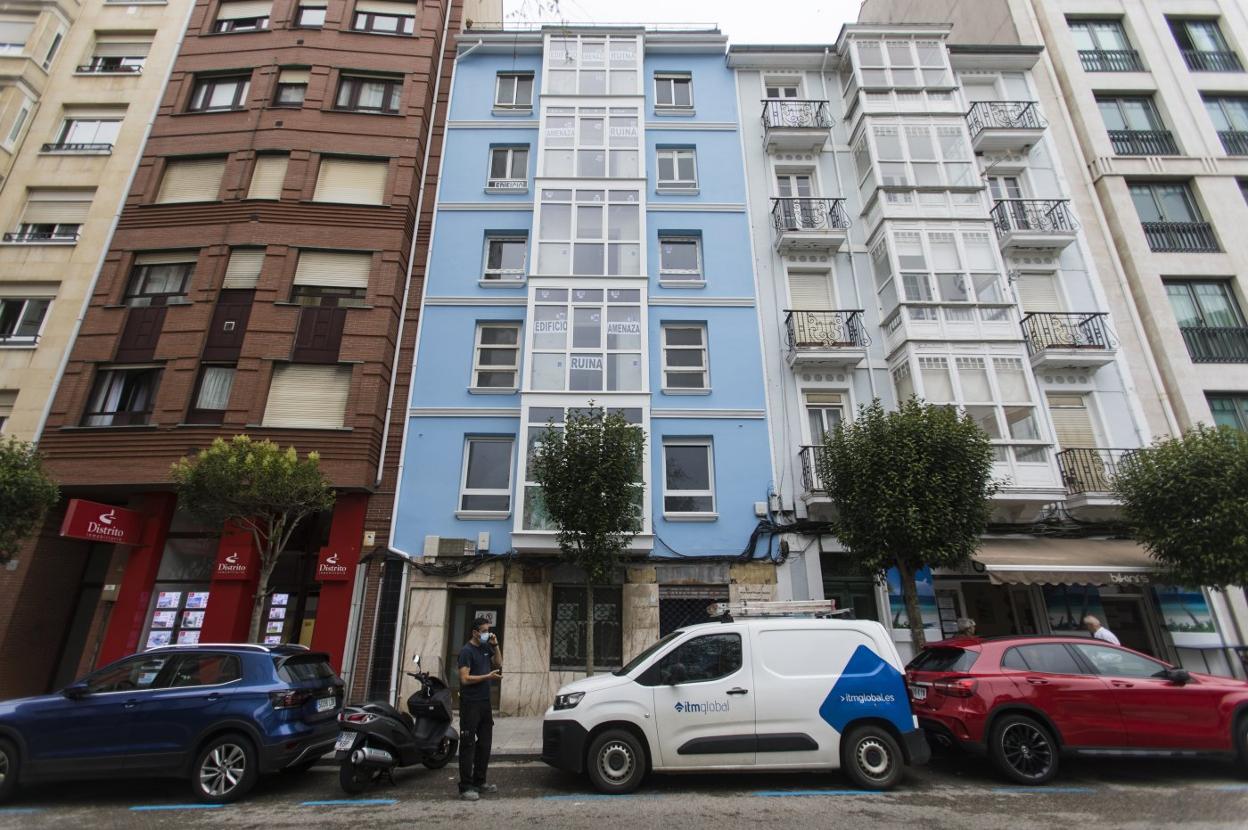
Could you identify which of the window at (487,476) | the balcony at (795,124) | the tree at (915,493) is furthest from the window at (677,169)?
the tree at (915,493)

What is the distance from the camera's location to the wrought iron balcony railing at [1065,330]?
14.1 metres

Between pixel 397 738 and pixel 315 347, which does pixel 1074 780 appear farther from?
pixel 315 347

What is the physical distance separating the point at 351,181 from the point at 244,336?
527cm

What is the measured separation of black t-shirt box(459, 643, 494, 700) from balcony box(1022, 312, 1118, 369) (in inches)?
558

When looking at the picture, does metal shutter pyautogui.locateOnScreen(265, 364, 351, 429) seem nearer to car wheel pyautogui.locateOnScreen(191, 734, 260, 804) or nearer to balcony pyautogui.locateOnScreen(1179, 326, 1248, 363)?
car wheel pyautogui.locateOnScreen(191, 734, 260, 804)

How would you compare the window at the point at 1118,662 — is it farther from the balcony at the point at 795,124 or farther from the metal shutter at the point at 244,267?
the metal shutter at the point at 244,267

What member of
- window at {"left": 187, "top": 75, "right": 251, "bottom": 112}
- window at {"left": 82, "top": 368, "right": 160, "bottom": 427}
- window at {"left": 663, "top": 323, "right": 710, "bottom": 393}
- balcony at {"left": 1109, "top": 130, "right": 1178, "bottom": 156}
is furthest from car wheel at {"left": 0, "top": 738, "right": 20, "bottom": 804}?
balcony at {"left": 1109, "top": 130, "right": 1178, "bottom": 156}

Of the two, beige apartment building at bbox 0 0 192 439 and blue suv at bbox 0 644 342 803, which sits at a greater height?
beige apartment building at bbox 0 0 192 439

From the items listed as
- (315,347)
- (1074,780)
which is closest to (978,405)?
(1074,780)

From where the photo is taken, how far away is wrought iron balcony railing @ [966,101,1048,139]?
54.1 ft

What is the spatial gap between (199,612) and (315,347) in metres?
6.48

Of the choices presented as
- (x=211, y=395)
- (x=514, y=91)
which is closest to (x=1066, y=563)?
(x=211, y=395)

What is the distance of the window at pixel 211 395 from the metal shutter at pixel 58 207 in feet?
23.5

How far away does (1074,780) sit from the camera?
271 inches
